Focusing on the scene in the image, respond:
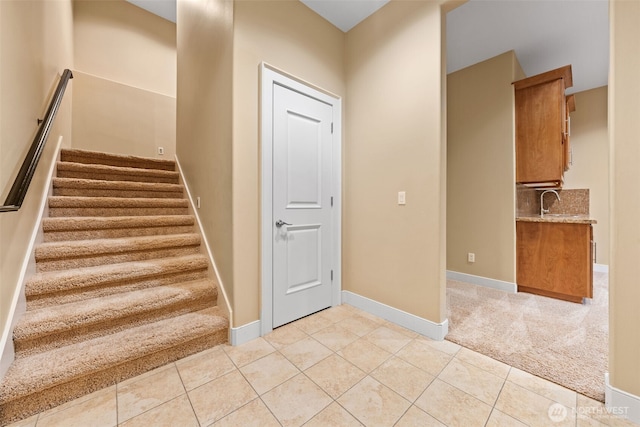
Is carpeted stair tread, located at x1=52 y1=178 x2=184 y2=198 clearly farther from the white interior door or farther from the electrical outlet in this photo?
the electrical outlet

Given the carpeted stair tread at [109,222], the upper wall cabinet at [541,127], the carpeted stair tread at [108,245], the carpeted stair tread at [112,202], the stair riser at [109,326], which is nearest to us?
the stair riser at [109,326]

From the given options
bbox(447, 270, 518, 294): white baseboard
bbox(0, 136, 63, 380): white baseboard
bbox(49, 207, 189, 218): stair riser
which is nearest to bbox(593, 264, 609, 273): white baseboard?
bbox(447, 270, 518, 294): white baseboard

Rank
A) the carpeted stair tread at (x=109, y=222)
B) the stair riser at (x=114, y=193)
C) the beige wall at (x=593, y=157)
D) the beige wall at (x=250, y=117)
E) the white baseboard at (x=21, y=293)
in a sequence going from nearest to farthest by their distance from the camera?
1. the white baseboard at (x=21, y=293)
2. the beige wall at (x=250, y=117)
3. the carpeted stair tread at (x=109, y=222)
4. the stair riser at (x=114, y=193)
5. the beige wall at (x=593, y=157)

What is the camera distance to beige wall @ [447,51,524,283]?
321cm

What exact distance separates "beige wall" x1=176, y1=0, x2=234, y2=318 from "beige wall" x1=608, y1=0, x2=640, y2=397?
222 centimetres

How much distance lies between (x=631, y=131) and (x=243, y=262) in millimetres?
2392

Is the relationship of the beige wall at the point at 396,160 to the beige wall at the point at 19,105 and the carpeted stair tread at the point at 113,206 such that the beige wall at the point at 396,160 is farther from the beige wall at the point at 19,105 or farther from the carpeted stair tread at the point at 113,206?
the beige wall at the point at 19,105

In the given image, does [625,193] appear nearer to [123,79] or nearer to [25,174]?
[25,174]

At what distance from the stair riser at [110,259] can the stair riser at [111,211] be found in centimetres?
64

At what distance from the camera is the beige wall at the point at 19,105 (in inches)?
57.1

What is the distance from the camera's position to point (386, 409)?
1.38 m

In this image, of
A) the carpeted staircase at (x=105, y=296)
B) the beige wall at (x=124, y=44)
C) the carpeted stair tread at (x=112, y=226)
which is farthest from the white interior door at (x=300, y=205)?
the beige wall at (x=124, y=44)

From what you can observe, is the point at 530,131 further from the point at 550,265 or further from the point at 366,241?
the point at 366,241

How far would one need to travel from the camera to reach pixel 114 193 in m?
2.85
